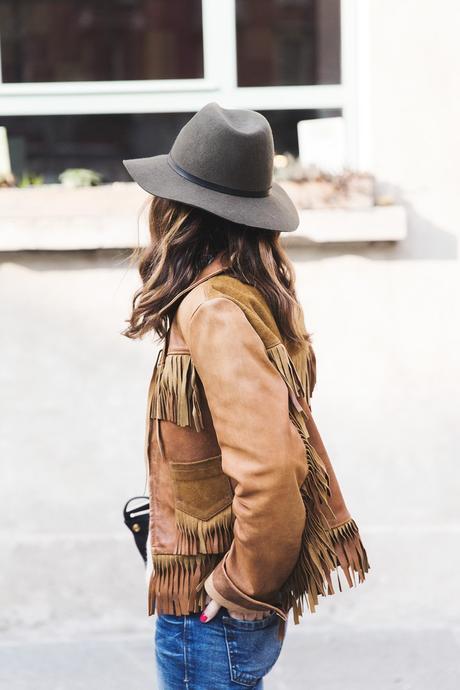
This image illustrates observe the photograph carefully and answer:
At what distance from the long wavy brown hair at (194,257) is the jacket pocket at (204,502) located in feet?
1.10

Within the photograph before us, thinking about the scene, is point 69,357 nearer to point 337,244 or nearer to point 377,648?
point 337,244

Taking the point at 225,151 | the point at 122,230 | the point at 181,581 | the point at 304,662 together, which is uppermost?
the point at 225,151


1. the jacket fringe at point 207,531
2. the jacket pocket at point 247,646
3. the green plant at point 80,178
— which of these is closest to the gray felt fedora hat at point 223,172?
the jacket fringe at point 207,531

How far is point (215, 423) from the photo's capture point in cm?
→ 180

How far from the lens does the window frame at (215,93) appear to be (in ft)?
13.3

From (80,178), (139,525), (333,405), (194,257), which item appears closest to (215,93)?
(80,178)

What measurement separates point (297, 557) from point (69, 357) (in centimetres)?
223

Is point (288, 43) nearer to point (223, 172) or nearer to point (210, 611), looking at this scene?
point (223, 172)

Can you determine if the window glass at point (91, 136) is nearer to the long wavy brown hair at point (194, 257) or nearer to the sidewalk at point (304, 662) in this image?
the sidewalk at point (304, 662)

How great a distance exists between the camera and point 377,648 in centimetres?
384

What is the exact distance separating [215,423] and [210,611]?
1.44ft

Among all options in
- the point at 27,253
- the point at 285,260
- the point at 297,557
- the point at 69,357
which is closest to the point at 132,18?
the point at 27,253

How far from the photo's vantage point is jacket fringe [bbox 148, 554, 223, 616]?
1.97 meters

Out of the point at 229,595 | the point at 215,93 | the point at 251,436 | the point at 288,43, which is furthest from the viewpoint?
the point at 288,43
